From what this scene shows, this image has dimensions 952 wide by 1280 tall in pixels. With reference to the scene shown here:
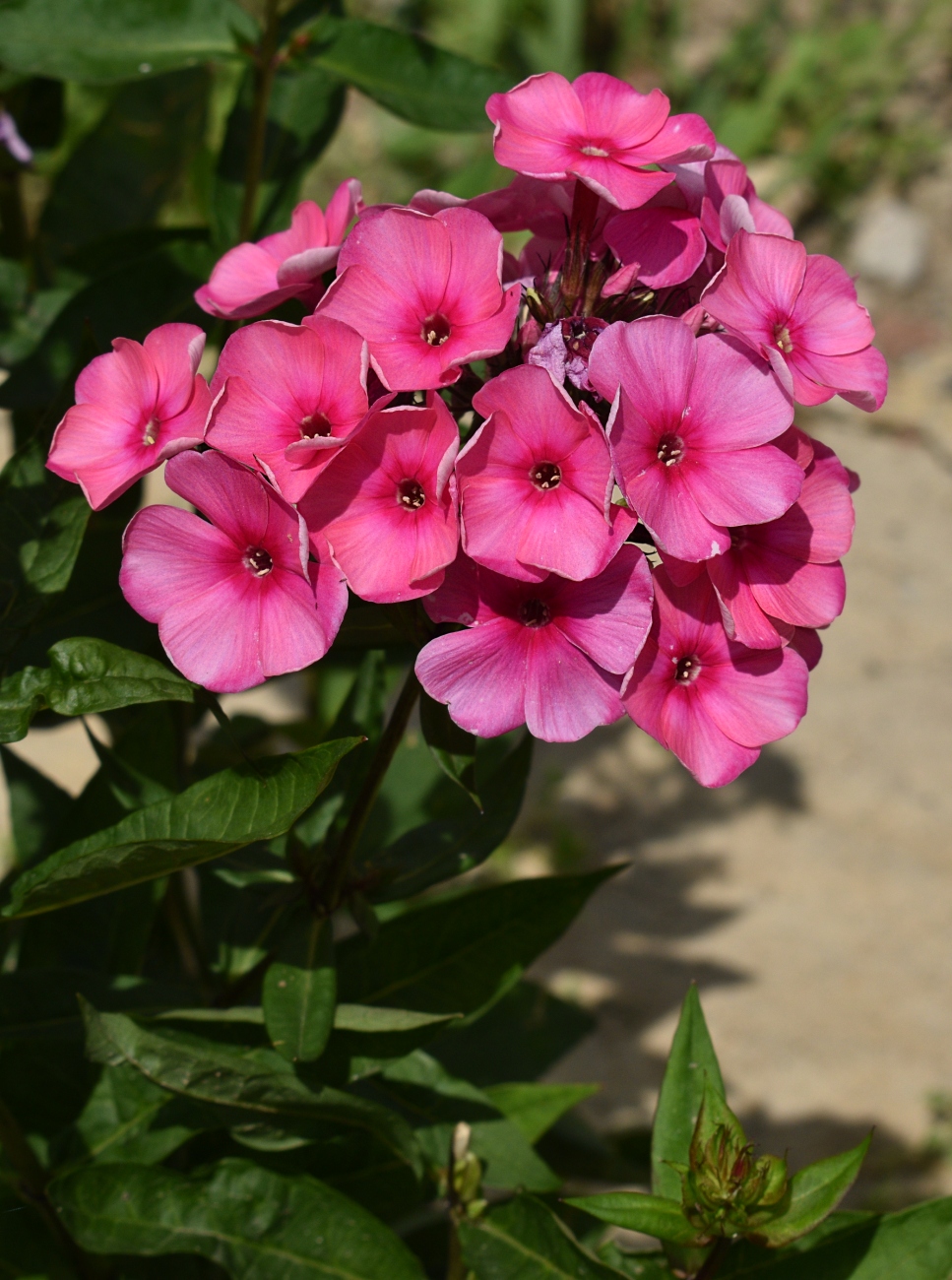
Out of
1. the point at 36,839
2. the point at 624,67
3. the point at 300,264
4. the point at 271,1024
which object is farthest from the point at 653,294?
the point at 624,67

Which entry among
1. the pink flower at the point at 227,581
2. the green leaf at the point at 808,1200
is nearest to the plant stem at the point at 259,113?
the pink flower at the point at 227,581

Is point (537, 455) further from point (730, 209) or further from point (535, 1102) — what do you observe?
point (535, 1102)

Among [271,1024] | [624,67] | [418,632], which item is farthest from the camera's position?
[624,67]

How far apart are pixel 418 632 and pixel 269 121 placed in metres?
1.08

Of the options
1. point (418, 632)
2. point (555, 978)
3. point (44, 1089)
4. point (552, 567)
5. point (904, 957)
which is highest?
point (552, 567)

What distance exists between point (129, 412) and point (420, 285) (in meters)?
0.29

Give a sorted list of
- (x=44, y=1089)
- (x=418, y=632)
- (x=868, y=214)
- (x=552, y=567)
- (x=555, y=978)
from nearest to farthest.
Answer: (x=552, y=567)
(x=418, y=632)
(x=44, y=1089)
(x=555, y=978)
(x=868, y=214)

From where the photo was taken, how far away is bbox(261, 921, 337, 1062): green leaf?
1.18 metres

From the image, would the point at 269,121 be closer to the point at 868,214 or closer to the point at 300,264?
the point at 300,264

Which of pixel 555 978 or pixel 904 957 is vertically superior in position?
pixel 904 957

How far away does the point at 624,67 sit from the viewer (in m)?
4.71

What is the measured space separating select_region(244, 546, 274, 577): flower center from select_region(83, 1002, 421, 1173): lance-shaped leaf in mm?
446

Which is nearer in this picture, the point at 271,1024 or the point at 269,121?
the point at 271,1024

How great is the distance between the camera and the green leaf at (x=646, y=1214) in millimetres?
1150
